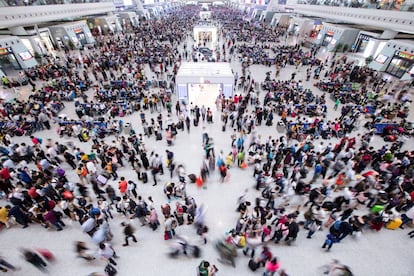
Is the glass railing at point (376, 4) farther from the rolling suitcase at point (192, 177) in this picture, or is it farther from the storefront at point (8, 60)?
the storefront at point (8, 60)

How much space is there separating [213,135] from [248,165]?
3065 millimetres

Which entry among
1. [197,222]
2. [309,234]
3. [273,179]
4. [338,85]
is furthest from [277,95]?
[197,222]

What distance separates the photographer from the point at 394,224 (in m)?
6.38

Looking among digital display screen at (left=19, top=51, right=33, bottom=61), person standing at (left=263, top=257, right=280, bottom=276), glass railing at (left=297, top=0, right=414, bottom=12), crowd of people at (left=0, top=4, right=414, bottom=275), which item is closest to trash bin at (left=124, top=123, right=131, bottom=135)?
crowd of people at (left=0, top=4, right=414, bottom=275)

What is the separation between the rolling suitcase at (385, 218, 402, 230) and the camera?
6.28 meters

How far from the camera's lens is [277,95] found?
1435 centimetres

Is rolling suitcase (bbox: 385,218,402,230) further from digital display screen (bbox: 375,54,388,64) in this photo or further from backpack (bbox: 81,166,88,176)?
digital display screen (bbox: 375,54,388,64)

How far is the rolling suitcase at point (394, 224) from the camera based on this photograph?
6280 millimetres

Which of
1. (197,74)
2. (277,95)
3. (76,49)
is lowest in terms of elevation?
(76,49)

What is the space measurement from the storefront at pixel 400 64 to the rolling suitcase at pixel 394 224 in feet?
60.7

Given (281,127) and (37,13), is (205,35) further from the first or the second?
(281,127)

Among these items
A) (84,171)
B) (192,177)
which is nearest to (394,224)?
(192,177)

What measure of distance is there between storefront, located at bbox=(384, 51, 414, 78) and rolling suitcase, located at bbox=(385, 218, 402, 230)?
18496 millimetres

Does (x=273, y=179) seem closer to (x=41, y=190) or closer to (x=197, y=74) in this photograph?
(x=41, y=190)
